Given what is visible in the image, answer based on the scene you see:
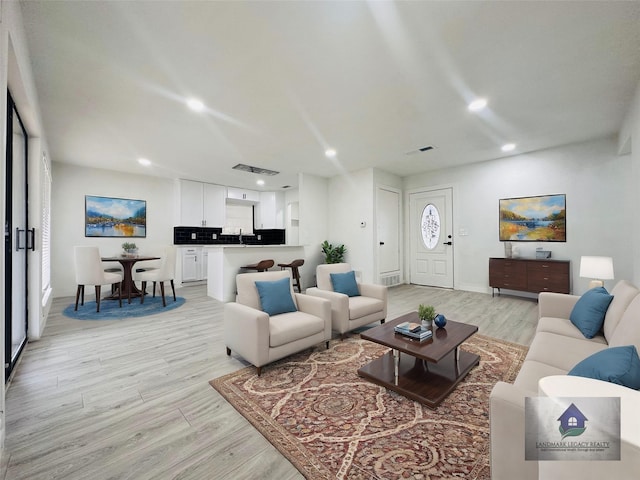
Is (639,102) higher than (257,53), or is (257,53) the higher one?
(257,53)

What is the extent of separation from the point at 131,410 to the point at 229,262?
11.3 ft

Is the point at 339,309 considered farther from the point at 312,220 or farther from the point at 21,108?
the point at 312,220

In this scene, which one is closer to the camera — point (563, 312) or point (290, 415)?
point (290, 415)

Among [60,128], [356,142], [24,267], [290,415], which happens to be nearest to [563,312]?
[290,415]

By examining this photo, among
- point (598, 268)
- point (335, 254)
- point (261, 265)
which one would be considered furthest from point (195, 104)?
point (598, 268)

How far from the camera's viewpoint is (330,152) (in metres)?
5.00

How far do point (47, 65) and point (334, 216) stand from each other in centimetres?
529

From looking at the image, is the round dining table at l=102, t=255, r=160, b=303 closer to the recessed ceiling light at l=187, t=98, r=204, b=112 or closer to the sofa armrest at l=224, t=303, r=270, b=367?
the recessed ceiling light at l=187, t=98, r=204, b=112

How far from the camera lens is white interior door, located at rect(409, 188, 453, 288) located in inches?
242

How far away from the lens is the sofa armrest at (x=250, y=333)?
7.41 feet

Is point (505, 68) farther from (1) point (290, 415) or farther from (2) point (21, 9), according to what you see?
(2) point (21, 9)

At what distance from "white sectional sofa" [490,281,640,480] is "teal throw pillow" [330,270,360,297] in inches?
75.5

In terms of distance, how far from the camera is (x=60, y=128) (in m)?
3.83

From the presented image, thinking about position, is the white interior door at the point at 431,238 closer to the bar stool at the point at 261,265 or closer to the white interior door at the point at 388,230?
the white interior door at the point at 388,230
